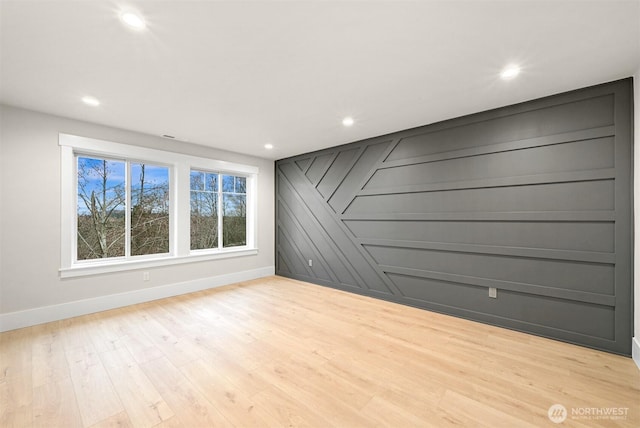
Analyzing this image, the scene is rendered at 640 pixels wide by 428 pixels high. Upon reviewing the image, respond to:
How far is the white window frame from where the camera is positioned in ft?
10.8

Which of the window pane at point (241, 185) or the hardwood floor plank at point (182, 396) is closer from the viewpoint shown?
the hardwood floor plank at point (182, 396)

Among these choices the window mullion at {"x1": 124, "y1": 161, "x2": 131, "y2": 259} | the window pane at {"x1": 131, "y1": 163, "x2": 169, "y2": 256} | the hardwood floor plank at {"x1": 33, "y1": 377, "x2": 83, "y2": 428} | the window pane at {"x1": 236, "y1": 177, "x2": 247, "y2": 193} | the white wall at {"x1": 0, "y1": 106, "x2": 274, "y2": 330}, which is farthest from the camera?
the window pane at {"x1": 236, "y1": 177, "x2": 247, "y2": 193}

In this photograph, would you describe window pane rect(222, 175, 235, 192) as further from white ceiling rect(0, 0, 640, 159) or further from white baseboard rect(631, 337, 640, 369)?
white baseboard rect(631, 337, 640, 369)

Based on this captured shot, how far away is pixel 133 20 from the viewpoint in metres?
1.70

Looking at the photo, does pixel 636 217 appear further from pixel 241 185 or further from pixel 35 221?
pixel 35 221

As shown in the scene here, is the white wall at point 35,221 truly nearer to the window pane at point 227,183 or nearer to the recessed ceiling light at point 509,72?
the window pane at point 227,183

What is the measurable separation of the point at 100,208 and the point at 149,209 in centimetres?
61

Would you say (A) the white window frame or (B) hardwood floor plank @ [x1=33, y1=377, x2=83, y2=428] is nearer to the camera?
(B) hardwood floor plank @ [x1=33, y1=377, x2=83, y2=428]

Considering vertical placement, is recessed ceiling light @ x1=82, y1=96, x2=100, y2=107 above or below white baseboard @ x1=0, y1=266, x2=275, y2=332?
above

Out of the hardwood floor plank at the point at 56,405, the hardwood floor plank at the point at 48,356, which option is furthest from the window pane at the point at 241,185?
the hardwood floor plank at the point at 56,405

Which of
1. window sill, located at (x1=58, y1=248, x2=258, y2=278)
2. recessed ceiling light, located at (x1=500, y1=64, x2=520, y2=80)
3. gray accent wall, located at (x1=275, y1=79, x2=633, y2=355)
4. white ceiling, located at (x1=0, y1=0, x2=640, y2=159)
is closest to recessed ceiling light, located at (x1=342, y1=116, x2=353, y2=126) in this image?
white ceiling, located at (x1=0, y1=0, x2=640, y2=159)

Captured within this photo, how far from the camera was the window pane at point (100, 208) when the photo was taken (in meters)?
3.61

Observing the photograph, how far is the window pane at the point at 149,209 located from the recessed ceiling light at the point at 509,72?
188 inches

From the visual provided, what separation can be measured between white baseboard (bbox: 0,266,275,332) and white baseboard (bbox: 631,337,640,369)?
17.1 ft
